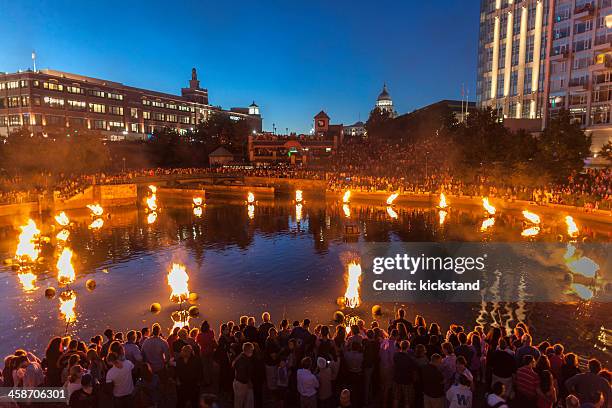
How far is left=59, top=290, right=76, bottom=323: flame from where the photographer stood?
54.6 ft

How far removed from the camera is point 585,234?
30859 mm

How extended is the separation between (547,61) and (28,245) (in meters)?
71.1

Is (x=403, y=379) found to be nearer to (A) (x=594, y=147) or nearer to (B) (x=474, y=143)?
(B) (x=474, y=143)

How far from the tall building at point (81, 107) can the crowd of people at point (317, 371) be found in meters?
88.0

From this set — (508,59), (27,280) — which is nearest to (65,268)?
(27,280)

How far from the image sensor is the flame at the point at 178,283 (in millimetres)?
18453

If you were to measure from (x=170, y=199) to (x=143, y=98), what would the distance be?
73649mm

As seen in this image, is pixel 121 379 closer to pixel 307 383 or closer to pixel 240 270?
pixel 307 383

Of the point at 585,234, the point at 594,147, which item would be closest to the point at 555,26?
the point at 594,147

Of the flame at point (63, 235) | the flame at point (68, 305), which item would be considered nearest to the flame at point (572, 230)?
the flame at point (68, 305)

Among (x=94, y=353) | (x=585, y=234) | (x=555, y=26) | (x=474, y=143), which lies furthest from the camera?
(x=555, y=26)

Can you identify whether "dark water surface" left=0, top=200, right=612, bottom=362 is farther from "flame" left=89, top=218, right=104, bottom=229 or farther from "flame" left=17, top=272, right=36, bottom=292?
"flame" left=89, top=218, right=104, bottom=229

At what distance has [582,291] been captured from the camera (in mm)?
19094

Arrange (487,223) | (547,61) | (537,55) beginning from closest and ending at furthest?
(487,223)
(547,61)
(537,55)
